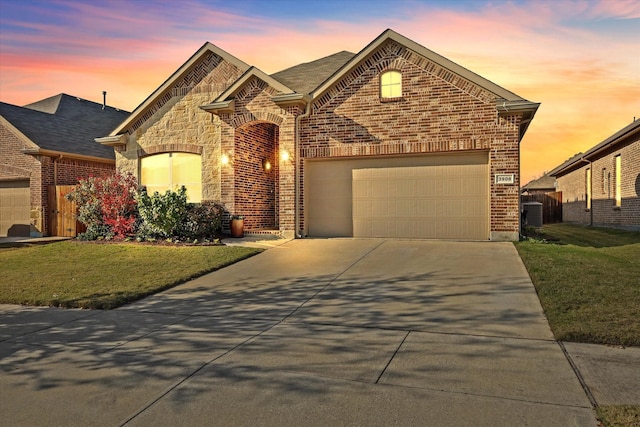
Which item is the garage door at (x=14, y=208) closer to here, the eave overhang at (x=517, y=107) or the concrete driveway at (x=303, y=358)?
the concrete driveway at (x=303, y=358)

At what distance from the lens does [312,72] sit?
61.0ft

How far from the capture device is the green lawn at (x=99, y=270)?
7.79 m

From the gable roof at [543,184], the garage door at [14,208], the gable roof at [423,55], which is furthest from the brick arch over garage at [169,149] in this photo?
the gable roof at [543,184]

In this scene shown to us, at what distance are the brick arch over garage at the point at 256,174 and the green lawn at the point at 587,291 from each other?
348 inches

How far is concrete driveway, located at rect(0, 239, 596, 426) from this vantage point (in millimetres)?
3496

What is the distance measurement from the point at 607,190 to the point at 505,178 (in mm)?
12290

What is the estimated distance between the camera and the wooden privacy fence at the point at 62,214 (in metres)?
18.1

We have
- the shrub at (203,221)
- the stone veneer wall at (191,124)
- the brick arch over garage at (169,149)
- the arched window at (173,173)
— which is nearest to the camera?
the shrub at (203,221)

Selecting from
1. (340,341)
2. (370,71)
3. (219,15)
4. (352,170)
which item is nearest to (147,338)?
(340,341)

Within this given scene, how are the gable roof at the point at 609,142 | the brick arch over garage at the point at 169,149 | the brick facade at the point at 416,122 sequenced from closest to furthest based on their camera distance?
the brick facade at the point at 416,122 < the brick arch over garage at the point at 169,149 < the gable roof at the point at 609,142

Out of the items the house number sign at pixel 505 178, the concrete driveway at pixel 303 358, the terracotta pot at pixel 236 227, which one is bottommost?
the concrete driveway at pixel 303 358

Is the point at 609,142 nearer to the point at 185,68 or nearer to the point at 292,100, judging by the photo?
the point at 292,100

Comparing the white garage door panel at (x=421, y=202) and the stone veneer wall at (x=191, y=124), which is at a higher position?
the stone veneer wall at (x=191, y=124)

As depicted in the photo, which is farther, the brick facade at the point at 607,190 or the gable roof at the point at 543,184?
the gable roof at the point at 543,184
